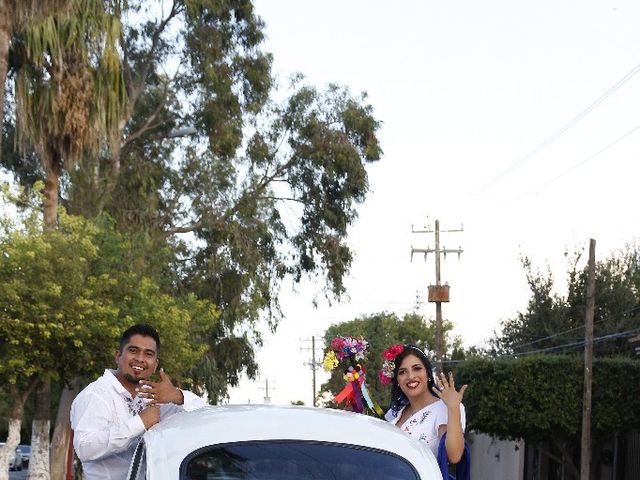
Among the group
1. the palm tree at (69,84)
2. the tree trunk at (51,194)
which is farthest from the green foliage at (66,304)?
the palm tree at (69,84)

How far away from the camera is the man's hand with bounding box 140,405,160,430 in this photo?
20.6 feet

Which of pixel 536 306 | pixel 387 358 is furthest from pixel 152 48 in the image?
pixel 387 358

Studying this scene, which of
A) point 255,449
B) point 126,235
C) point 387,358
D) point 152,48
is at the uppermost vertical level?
point 152,48

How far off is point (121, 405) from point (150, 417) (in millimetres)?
590

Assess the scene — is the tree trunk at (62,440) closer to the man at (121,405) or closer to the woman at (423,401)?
the woman at (423,401)

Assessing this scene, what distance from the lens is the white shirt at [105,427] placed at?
6527 millimetres

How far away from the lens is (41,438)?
2848 centimetres

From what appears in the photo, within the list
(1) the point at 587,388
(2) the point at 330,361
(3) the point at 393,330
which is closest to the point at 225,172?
(1) the point at 587,388

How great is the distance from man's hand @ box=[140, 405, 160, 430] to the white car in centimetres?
72

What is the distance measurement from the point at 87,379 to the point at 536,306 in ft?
74.5

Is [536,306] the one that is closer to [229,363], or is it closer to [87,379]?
[229,363]

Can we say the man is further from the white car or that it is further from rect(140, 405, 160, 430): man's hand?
the white car

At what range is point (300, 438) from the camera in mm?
5332

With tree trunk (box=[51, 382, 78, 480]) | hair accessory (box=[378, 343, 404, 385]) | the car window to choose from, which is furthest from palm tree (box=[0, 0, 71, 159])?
the car window
